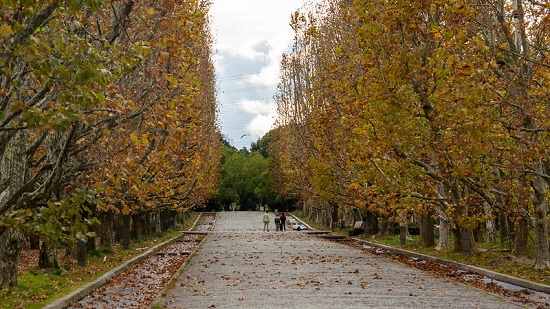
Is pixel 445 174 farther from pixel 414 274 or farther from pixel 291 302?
pixel 291 302

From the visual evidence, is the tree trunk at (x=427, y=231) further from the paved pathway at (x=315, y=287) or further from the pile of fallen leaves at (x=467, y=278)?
the paved pathway at (x=315, y=287)

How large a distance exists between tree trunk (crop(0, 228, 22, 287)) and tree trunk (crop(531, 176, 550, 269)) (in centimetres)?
1239

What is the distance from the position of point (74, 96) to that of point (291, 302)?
6058 mm

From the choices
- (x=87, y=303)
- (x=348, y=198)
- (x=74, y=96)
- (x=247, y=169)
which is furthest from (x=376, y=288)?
(x=247, y=169)

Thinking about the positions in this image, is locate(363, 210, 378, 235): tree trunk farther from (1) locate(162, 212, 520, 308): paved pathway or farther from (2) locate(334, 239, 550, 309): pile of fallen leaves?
(1) locate(162, 212, 520, 308): paved pathway

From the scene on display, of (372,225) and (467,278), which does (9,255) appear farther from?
(372,225)

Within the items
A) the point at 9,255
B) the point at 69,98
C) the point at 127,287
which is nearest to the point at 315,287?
the point at 127,287

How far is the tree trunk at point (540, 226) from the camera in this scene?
686 inches

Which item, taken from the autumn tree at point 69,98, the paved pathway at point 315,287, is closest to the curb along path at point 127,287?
the paved pathway at point 315,287

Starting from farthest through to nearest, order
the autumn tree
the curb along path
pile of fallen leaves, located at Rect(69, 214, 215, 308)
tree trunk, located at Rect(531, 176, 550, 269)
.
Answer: tree trunk, located at Rect(531, 176, 550, 269), pile of fallen leaves, located at Rect(69, 214, 215, 308), the curb along path, the autumn tree

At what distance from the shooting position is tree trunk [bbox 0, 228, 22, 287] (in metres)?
13.6

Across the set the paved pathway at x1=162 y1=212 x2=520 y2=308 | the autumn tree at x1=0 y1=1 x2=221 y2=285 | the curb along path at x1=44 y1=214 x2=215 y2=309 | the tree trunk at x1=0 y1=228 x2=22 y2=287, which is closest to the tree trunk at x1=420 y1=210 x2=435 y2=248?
the paved pathway at x1=162 y1=212 x2=520 y2=308

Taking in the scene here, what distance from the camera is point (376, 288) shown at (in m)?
14.6

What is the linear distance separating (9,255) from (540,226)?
1281cm
